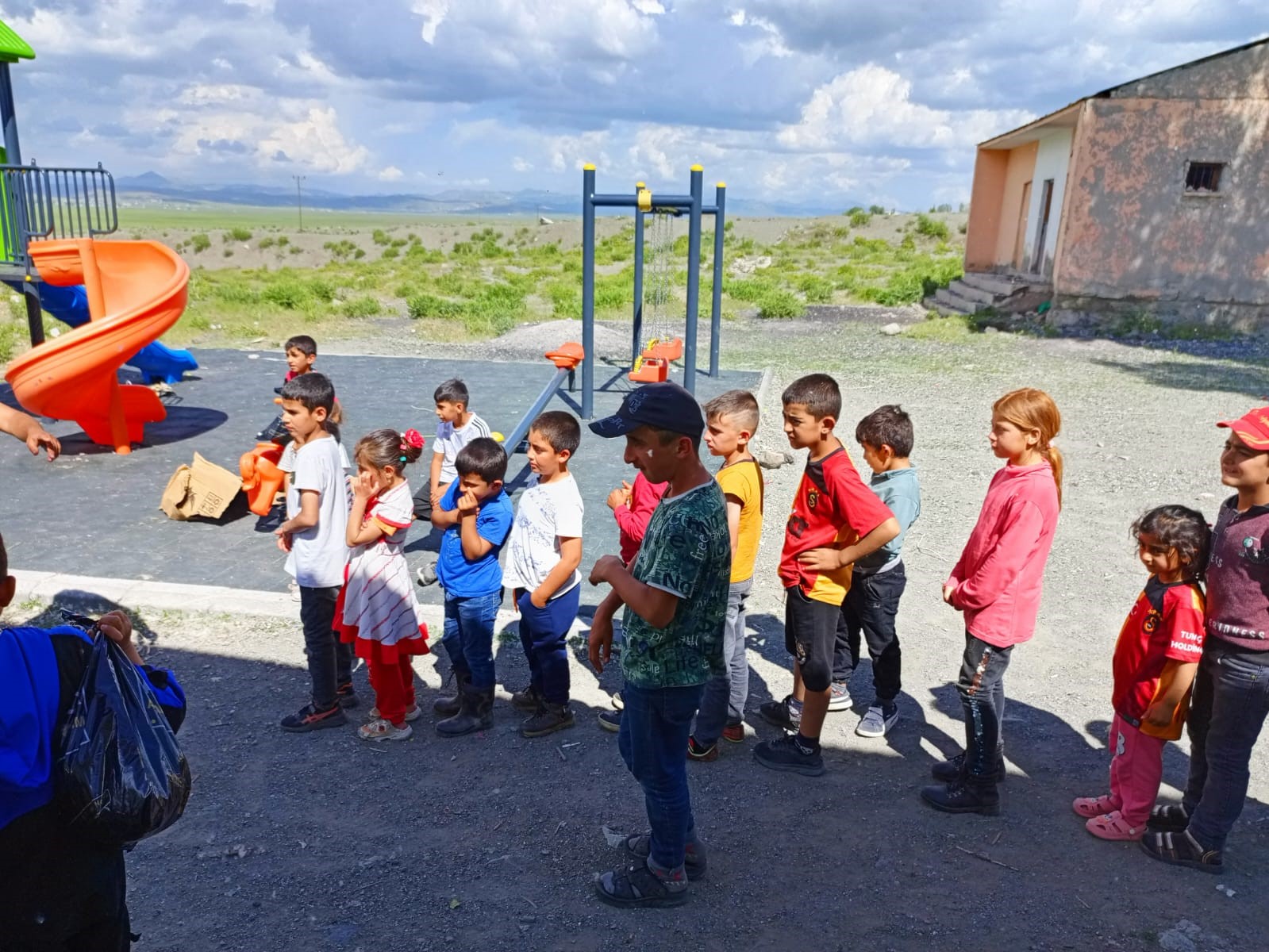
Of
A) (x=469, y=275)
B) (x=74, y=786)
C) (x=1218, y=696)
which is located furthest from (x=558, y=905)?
(x=469, y=275)

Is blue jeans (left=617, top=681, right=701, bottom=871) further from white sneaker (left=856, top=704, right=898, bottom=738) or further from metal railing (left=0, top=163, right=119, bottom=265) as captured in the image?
metal railing (left=0, top=163, right=119, bottom=265)

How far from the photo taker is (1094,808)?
342cm

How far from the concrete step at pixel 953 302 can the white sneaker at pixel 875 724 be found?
18.5 metres

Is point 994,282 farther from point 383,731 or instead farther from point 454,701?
point 383,731

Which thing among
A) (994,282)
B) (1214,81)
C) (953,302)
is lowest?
(953,302)

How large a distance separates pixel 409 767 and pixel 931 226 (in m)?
46.5

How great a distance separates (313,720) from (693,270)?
7104 millimetres

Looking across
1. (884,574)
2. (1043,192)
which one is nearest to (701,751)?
(884,574)

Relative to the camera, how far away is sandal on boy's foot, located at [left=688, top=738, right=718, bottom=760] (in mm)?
3760

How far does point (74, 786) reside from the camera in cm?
166

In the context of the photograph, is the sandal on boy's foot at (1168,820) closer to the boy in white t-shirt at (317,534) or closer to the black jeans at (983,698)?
the black jeans at (983,698)

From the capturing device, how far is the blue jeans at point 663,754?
2795 millimetres

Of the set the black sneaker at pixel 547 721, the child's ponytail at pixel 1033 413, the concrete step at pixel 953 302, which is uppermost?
the child's ponytail at pixel 1033 413

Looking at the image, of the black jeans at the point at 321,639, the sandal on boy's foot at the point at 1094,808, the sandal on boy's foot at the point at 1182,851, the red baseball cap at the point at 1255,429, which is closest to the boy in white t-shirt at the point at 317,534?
the black jeans at the point at 321,639
